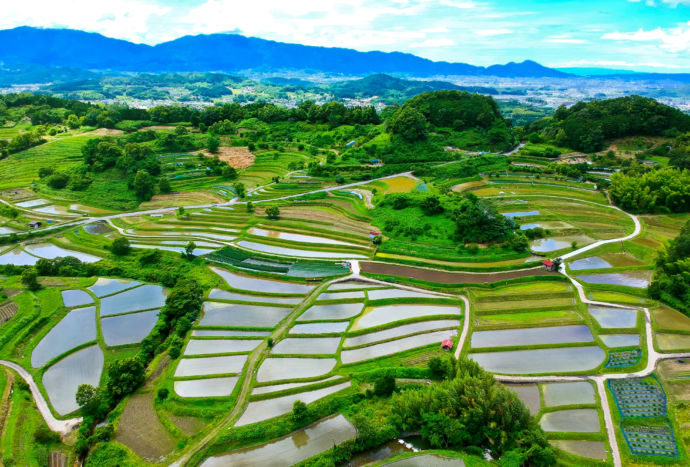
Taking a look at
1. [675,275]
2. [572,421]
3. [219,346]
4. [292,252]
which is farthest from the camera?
[292,252]

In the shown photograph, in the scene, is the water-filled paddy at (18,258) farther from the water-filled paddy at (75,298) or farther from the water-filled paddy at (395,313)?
the water-filled paddy at (395,313)

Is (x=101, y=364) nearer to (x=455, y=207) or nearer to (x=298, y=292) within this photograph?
(x=298, y=292)

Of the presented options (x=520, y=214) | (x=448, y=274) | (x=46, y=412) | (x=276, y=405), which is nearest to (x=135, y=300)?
(x=46, y=412)

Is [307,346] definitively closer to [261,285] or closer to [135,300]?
[261,285]

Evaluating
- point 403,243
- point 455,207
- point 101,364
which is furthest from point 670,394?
point 101,364

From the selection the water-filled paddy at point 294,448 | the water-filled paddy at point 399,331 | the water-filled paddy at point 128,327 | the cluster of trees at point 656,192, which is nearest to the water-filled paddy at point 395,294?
the water-filled paddy at point 399,331

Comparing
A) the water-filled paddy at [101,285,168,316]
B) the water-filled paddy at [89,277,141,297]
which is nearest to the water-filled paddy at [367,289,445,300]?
the water-filled paddy at [101,285,168,316]
